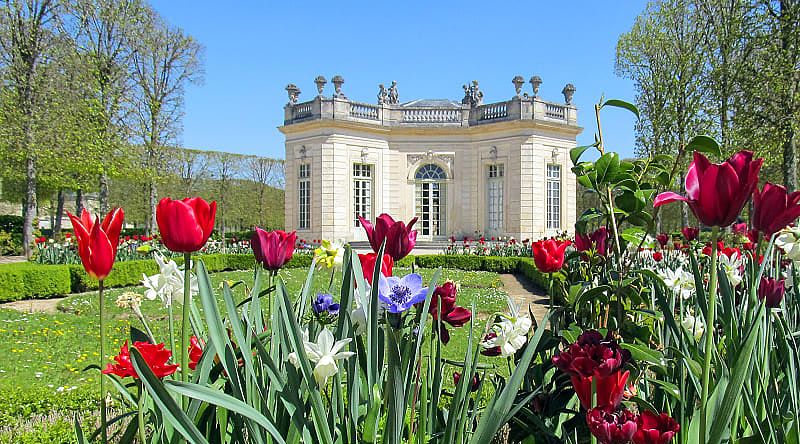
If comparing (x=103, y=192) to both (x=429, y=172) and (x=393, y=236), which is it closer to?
(x=429, y=172)

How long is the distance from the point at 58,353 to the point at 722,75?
706 inches

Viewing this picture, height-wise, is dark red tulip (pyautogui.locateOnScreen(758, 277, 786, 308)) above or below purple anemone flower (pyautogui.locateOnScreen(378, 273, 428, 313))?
below

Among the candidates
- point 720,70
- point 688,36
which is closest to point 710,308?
point 720,70

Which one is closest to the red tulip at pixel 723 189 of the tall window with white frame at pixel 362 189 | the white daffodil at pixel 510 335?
the white daffodil at pixel 510 335

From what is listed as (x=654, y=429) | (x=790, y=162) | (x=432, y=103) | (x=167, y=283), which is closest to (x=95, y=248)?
(x=167, y=283)

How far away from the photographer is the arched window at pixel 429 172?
23359mm

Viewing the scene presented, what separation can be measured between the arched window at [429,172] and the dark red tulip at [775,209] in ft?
71.6

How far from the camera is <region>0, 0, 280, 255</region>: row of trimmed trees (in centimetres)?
1662

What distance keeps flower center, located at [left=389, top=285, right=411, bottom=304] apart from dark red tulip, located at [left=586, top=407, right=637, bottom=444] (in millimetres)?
513

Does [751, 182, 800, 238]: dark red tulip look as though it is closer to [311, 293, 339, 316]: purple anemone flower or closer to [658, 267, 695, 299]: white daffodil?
[658, 267, 695, 299]: white daffodil

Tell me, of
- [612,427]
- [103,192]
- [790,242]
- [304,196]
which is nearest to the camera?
[612,427]

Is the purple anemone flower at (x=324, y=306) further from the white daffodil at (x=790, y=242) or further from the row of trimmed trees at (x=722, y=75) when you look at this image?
the row of trimmed trees at (x=722, y=75)

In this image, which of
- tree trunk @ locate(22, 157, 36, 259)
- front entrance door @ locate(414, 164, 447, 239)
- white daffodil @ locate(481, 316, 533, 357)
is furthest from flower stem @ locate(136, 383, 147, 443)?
front entrance door @ locate(414, 164, 447, 239)

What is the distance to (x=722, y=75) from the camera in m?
17.1
